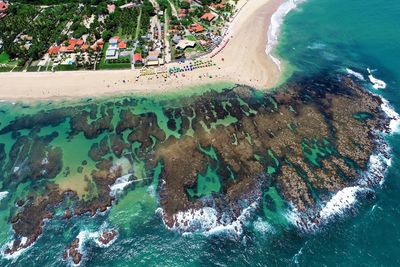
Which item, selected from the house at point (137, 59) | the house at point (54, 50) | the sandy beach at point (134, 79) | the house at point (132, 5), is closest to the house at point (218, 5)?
the house at point (132, 5)

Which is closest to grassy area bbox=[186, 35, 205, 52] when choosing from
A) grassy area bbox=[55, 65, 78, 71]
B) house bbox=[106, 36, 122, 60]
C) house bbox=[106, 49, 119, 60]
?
house bbox=[106, 49, 119, 60]

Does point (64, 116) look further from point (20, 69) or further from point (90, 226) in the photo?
point (90, 226)

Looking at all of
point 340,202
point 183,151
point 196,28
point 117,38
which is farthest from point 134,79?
point 340,202

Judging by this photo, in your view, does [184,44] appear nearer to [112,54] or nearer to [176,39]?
[176,39]

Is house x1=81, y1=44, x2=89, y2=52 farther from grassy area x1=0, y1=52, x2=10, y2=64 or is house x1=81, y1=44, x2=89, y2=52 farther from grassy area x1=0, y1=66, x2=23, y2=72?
grassy area x1=0, y1=52, x2=10, y2=64

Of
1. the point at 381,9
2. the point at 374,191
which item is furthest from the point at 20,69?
the point at 381,9

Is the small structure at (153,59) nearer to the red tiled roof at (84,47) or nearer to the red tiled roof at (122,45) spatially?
the red tiled roof at (122,45)
